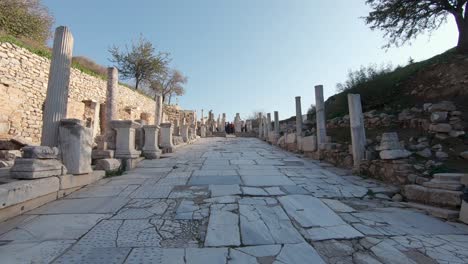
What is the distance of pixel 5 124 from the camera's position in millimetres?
10586

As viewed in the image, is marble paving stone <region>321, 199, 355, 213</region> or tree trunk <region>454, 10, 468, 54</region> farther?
tree trunk <region>454, 10, 468, 54</region>

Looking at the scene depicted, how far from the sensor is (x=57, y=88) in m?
5.29

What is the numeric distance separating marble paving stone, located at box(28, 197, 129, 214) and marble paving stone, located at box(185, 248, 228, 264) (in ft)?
6.06

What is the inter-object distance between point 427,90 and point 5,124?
1730cm

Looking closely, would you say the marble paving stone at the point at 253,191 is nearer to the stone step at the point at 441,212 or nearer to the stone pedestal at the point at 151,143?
the stone step at the point at 441,212

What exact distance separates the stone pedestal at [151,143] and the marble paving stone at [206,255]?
7.11 m

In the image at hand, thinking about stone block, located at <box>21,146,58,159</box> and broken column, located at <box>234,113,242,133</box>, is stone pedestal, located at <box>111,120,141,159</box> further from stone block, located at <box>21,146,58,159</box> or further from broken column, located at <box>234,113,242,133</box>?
broken column, located at <box>234,113,242,133</box>

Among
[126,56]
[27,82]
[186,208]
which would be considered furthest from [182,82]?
A: [186,208]

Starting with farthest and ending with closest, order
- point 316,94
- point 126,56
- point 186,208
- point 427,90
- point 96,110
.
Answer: point 126,56 < point 96,110 < point 427,90 < point 316,94 < point 186,208

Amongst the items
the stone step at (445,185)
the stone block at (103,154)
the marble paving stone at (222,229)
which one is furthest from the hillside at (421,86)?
the stone block at (103,154)

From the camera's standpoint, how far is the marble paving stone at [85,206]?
381 centimetres

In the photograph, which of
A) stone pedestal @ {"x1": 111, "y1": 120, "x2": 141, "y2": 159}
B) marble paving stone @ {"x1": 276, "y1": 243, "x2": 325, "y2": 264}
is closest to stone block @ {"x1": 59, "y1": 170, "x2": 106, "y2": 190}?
stone pedestal @ {"x1": 111, "y1": 120, "x2": 141, "y2": 159}

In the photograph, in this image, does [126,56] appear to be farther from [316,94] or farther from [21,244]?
[21,244]

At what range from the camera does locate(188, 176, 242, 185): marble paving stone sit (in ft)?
18.5
